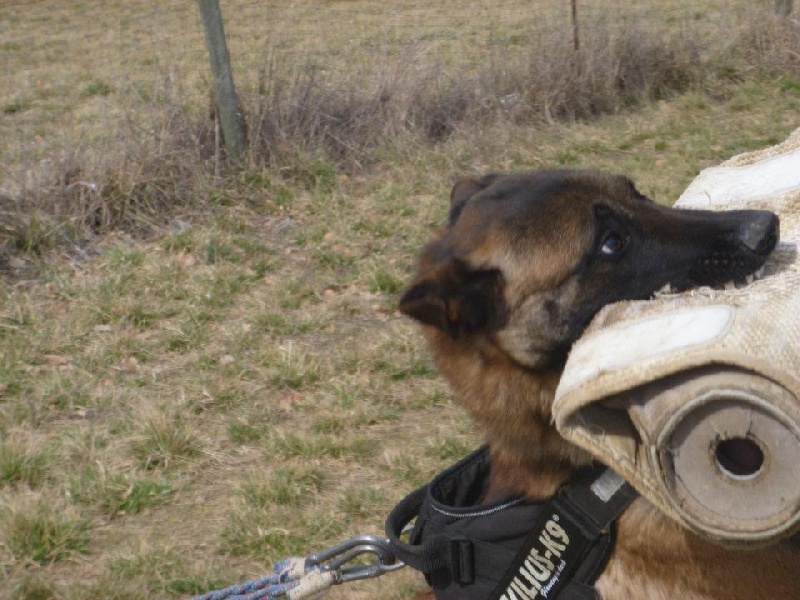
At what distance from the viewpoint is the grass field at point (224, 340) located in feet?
14.0

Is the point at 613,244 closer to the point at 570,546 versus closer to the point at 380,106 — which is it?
the point at 570,546

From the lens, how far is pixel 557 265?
2766 millimetres


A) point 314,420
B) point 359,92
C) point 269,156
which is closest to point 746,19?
point 359,92

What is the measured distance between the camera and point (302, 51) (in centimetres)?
870

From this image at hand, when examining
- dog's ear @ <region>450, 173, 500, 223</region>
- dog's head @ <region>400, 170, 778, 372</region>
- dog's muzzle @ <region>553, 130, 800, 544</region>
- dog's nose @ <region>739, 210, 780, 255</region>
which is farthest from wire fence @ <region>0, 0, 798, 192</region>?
dog's muzzle @ <region>553, 130, 800, 544</region>

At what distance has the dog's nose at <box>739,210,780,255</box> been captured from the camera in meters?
2.55

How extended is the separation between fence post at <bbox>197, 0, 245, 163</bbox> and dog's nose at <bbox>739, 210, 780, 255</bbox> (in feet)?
18.9

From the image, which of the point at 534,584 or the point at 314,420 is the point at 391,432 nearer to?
the point at 314,420

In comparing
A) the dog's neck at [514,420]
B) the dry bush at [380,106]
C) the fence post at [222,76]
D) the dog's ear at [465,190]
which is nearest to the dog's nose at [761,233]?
the dog's neck at [514,420]

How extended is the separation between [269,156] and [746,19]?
19.7ft

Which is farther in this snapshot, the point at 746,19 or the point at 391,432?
the point at 746,19

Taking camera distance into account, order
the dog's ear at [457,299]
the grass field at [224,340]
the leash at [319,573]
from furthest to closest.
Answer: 1. the grass field at [224,340]
2. the leash at [319,573]
3. the dog's ear at [457,299]

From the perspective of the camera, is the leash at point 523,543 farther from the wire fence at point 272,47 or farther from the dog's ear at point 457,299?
the wire fence at point 272,47

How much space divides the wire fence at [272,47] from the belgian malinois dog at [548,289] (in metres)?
5.25
